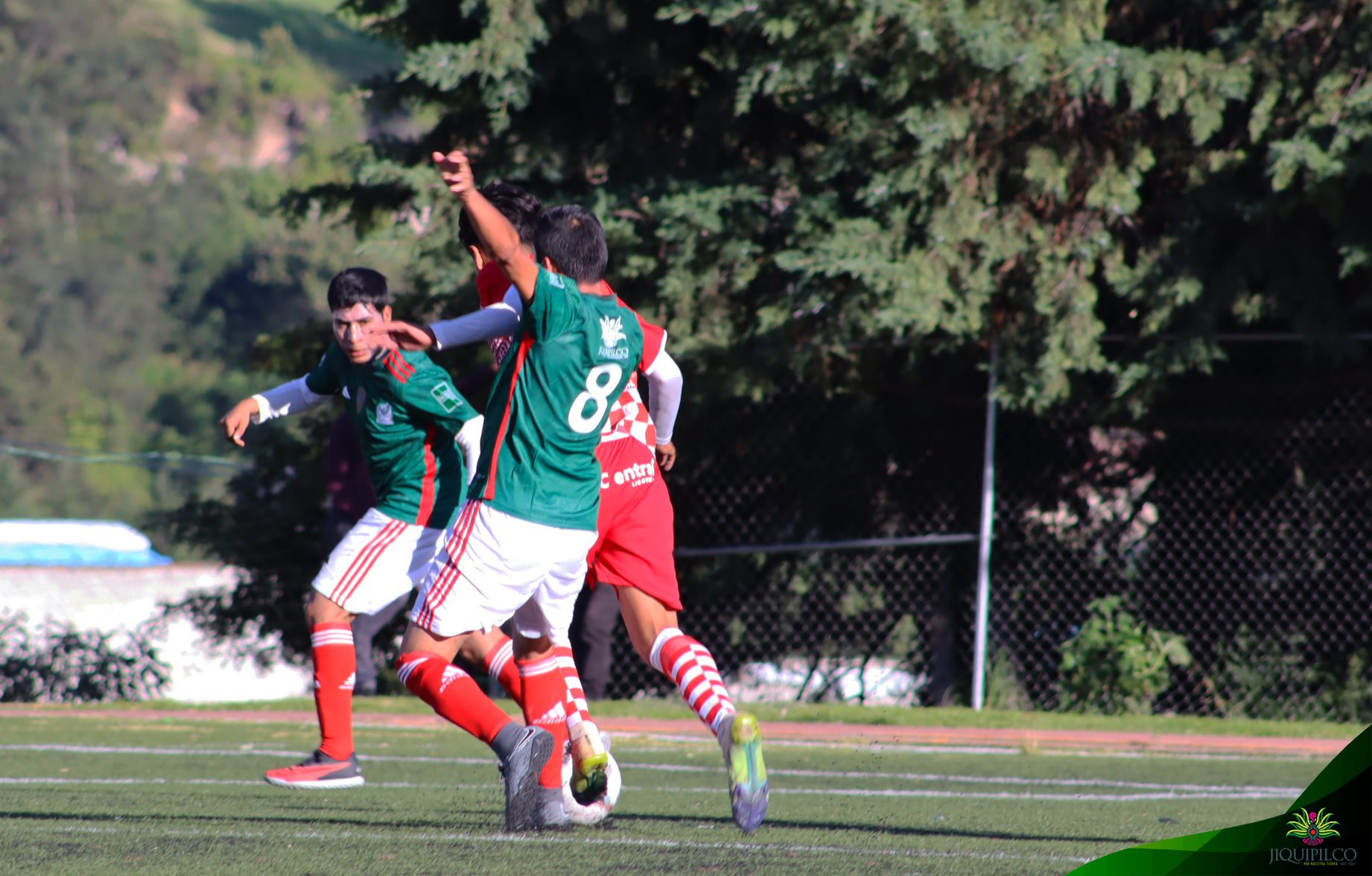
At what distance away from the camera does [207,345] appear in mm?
104250

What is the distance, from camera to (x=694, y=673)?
4887 mm

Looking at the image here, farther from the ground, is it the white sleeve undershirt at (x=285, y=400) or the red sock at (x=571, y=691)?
the white sleeve undershirt at (x=285, y=400)

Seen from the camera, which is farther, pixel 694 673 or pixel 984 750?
pixel 984 750

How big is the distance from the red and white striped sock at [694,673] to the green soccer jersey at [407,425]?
0.97 metres

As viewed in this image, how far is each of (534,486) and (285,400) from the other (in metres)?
1.20

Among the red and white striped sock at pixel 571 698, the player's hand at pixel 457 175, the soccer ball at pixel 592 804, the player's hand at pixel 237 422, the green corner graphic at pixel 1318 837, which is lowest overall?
the soccer ball at pixel 592 804

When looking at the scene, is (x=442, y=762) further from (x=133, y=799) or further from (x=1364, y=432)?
(x=1364, y=432)

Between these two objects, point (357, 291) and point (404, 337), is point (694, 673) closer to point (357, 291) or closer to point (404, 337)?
point (404, 337)

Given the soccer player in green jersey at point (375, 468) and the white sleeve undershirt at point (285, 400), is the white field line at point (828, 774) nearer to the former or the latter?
the soccer player in green jersey at point (375, 468)

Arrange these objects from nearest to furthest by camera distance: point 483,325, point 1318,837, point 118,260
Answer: point 1318,837, point 483,325, point 118,260

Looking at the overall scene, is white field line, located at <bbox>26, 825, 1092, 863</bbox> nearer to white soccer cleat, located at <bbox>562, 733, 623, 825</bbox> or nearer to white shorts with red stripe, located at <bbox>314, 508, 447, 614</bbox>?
white soccer cleat, located at <bbox>562, 733, 623, 825</bbox>

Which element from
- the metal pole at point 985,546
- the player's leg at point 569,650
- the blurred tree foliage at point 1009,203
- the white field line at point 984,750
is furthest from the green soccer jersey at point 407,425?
the metal pole at point 985,546

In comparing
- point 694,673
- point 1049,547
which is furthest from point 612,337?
point 1049,547

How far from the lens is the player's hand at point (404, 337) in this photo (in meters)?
4.39
